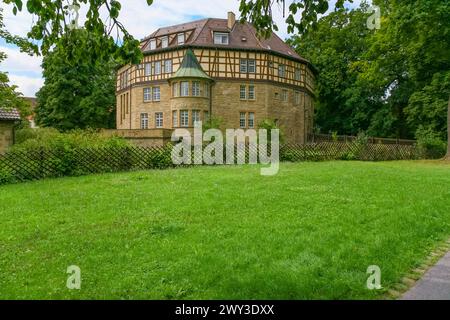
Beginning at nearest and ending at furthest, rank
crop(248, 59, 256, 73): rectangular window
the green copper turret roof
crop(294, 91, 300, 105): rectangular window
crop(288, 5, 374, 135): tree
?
the green copper turret roof → crop(248, 59, 256, 73): rectangular window → crop(294, 91, 300, 105): rectangular window → crop(288, 5, 374, 135): tree

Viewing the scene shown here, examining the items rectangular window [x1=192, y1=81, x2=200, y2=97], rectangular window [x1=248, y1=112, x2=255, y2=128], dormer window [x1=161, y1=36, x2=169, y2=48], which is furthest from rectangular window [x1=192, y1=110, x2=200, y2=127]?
dormer window [x1=161, y1=36, x2=169, y2=48]

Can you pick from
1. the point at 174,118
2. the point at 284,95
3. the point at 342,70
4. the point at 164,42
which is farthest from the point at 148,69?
the point at 342,70

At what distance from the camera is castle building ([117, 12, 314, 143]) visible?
125ft

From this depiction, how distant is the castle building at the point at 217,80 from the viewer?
3812cm

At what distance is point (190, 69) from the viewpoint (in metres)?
37.6

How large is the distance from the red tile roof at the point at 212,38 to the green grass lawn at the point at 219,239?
30146 mm

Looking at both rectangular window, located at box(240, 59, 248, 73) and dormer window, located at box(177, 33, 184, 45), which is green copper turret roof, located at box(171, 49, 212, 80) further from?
rectangular window, located at box(240, 59, 248, 73)

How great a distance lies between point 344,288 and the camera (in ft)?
14.9

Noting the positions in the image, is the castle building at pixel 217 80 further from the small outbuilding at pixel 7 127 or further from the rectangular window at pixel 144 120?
the small outbuilding at pixel 7 127

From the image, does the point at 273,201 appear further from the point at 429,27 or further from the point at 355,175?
the point at 429,27

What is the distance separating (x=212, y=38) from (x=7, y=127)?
22.5 metres

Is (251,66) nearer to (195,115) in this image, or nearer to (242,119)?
(242,119)

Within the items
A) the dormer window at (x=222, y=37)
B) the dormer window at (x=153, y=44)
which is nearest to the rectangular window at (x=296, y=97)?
the dormer window at (x=222, y=37)
